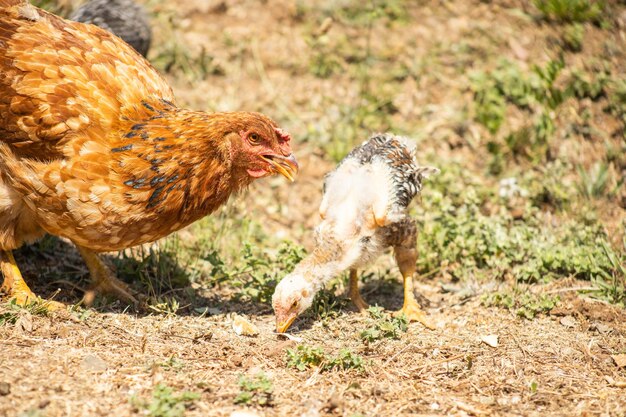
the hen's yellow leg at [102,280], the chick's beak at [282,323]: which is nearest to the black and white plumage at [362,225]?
the chick's beak at [282,323]

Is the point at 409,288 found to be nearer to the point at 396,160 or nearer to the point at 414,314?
the point at 414,314

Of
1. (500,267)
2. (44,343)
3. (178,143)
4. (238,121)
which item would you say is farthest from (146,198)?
(500,267)

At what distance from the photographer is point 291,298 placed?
14.3 ft

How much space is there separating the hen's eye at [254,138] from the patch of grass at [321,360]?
1295 millimetres

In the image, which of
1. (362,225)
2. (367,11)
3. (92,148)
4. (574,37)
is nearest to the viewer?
(92,148)

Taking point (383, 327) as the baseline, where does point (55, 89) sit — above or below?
above

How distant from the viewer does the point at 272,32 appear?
7.75 metres

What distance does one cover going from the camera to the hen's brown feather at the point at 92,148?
401 cm

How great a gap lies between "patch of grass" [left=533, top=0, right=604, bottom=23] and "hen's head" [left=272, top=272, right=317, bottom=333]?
485cm

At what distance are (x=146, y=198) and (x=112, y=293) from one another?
101cm

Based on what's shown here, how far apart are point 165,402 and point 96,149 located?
1.61m

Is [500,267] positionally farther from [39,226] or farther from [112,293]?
[39,226]

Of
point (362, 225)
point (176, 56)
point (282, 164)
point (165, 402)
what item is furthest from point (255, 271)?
point (176, 56)

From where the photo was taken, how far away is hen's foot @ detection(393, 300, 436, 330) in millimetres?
4699
